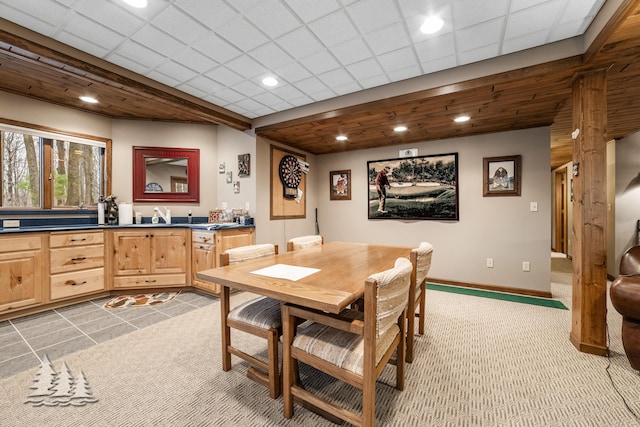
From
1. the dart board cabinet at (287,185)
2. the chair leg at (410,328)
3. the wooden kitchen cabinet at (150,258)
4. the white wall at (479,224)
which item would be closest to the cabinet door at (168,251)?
the wooden kitchen cabinet at (150,258)

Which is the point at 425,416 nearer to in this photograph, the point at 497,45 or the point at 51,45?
the point at 497,45

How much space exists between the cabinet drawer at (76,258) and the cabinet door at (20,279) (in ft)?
0.42

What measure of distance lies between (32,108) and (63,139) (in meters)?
0.42

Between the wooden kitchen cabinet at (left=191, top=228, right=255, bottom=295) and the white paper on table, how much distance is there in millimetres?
1861

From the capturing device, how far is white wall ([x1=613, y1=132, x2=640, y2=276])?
3785 millimetres

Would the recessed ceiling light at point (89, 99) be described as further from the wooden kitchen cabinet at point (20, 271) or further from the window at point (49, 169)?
the wooden kitchen cabinet at point (20, 271)

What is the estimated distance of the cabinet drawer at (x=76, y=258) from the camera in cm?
295

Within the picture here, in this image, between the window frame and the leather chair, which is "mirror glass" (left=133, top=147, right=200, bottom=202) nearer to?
the window frame

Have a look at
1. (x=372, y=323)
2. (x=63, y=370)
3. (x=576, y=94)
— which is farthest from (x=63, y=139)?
(x=576, y=94)

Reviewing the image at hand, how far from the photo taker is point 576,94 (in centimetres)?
218

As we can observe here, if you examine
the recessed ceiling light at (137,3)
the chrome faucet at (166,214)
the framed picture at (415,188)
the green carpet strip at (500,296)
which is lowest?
the green carpet strip at (500,296)

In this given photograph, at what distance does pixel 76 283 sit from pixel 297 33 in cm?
362

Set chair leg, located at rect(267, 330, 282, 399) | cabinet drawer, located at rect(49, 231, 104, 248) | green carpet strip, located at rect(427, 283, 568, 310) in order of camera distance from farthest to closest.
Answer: green carpet strip, located at rect(427, 283, 568, 310), cabinet drawer, located at rect(49, 231, 104, 248), chair leg, located at rect(267, 330, 282, 399)

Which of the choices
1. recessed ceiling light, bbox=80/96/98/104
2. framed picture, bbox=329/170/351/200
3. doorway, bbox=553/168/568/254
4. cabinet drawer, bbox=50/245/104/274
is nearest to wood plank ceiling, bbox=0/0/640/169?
recessed ceiling light, bbox=80/96/98/104
